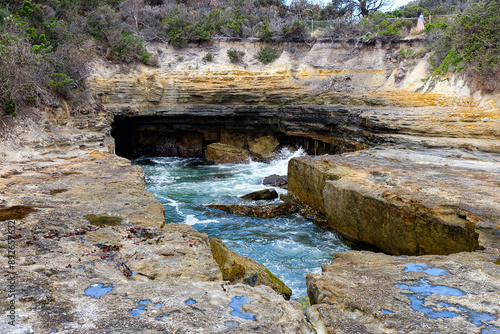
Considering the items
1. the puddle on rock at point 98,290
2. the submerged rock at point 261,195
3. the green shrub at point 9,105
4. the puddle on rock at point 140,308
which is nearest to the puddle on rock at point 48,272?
the puddle on rock at point 98,290

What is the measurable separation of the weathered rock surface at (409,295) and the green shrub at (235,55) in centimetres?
1720

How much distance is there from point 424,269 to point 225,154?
15144 mm

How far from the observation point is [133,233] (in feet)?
16.0

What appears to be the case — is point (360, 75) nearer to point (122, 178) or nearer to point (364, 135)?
point (364, 135)

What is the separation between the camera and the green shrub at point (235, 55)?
19844 millimetres

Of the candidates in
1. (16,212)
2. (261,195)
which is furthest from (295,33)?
(16,212)

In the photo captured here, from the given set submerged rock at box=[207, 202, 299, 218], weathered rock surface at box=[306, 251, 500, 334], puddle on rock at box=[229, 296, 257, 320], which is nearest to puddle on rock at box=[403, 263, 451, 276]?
weathered rock surface at box=[306, 251, 500, 334]

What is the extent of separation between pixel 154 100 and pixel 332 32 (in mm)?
11176

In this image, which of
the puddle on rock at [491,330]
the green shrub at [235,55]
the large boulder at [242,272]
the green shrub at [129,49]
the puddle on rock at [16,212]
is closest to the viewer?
the puddle on rock at [491,330]

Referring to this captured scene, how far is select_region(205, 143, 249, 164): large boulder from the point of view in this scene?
61.1 ft

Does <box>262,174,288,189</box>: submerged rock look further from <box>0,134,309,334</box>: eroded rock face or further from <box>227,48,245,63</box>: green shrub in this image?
<box>227,48,245,63</box>: green shrub

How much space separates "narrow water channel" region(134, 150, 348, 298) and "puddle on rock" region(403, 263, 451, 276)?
7.72 feet

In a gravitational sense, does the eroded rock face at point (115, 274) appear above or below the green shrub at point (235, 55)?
below

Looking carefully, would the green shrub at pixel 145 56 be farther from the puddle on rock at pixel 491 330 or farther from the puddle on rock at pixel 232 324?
the puddle on rock at pixel 491 330
